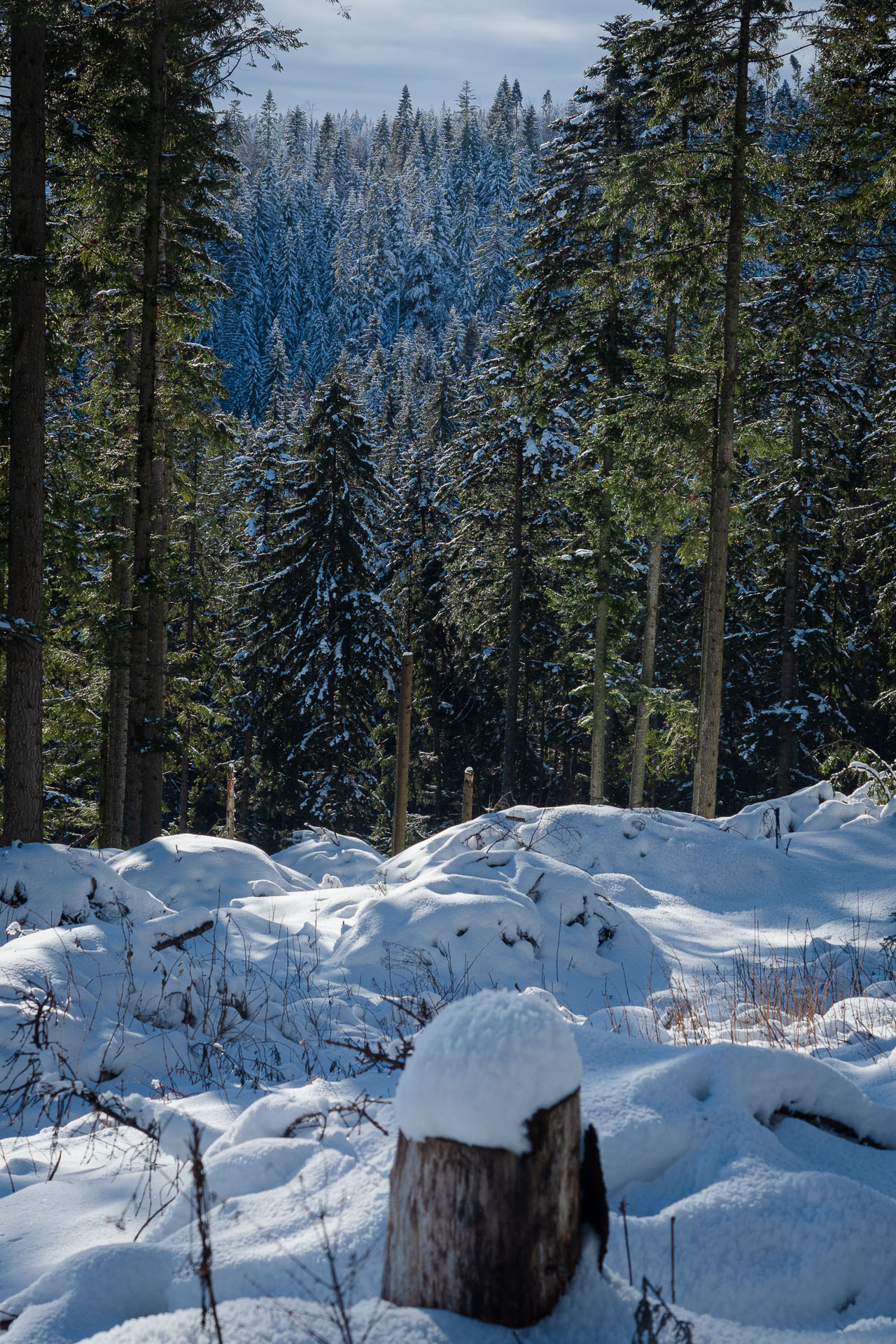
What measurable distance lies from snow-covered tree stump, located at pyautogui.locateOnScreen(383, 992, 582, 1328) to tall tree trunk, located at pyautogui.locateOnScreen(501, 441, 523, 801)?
22768 millimetres

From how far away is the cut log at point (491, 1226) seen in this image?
1621 mm

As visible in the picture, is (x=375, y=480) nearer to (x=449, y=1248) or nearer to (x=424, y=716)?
(x=424, y=716)

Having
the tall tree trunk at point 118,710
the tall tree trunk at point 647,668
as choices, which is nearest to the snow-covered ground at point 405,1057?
the tall tree trunk at point 118,710

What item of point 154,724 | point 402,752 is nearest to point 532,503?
point 402,752

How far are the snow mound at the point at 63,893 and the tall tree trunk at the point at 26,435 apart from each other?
8.72ft

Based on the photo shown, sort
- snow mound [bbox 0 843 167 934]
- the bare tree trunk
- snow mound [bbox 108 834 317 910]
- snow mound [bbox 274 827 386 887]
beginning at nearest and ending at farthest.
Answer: snow mound [bbox 0 843 167 934], snow mound [bbox 108 834 317 910], snow mound [bbox 274 827 386 887], the bare tree trunk

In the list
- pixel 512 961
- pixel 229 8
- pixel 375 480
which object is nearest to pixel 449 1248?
pixel 512 961

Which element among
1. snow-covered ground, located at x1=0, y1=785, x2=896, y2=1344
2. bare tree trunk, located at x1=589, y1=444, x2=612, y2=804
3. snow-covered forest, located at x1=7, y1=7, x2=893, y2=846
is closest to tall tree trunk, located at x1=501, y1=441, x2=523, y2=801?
snow-covered forest, located at x1=7, y1=7, x2=893, y2=846

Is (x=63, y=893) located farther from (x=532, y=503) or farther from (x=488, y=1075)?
(x=532, y=503)

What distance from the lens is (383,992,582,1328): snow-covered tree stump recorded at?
5.32ft

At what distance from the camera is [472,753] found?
31.1 metres

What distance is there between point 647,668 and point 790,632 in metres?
6.04

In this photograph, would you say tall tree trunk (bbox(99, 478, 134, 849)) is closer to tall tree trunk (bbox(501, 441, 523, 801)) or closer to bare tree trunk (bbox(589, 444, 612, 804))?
bare tree trunk (bbox(589, 444, 612, 804))

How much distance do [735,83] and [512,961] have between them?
47.8ft
